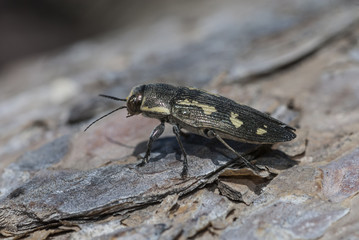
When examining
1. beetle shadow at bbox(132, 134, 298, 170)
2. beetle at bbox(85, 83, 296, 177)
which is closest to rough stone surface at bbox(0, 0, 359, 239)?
beetle shadow at bbox(132, 134, 298, 170)

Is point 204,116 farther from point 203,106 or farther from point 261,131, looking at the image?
point 261,131

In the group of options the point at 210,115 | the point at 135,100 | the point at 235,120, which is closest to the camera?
the point at 235,120

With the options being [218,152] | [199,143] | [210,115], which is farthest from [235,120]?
[199,143]

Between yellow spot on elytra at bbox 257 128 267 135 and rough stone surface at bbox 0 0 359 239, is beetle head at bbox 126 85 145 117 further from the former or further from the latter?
yellow spot on elytra at bbox 257 128 267 135

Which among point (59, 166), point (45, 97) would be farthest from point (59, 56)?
point (59, 166)

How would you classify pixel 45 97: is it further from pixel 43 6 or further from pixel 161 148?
pixel 43 6

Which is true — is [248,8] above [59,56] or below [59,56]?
above
